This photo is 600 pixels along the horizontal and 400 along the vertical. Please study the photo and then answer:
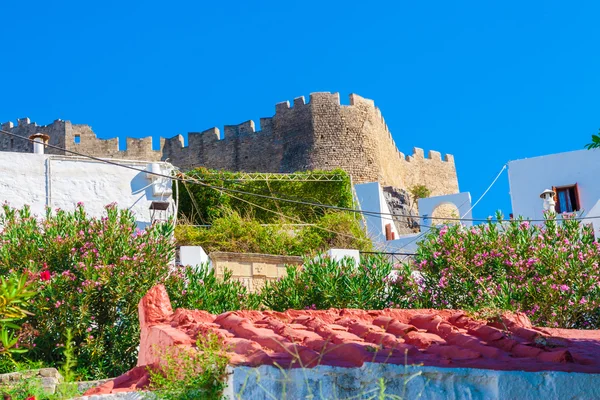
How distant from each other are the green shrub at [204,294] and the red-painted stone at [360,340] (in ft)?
10.7

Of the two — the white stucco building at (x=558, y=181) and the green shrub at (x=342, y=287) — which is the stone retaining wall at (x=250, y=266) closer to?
the green shrub at (x=342, y=287)

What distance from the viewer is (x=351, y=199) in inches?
1041

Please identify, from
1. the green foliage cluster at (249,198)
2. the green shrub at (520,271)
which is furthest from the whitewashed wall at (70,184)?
the green shrub at (520,271)

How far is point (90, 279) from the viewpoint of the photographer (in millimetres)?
10945

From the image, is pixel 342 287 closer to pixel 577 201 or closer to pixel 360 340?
pixel 360 340

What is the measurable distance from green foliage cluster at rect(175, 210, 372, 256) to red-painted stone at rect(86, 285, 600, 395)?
1123cm

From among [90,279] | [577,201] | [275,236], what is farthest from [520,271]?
[577,201]

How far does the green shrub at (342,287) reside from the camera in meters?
11.9

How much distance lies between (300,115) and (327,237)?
1884 centimetres

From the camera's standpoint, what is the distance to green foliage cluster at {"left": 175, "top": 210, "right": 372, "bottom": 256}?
20.1 metres

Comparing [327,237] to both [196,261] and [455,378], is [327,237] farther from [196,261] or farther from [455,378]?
[455,378]

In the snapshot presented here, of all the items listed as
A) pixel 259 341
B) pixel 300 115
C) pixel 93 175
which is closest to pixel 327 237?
pixel 93 175

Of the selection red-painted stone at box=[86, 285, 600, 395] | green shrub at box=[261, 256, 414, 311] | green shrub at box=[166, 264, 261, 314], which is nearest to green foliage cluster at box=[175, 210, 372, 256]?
green shrub at box=[261, 256, 414, 311]

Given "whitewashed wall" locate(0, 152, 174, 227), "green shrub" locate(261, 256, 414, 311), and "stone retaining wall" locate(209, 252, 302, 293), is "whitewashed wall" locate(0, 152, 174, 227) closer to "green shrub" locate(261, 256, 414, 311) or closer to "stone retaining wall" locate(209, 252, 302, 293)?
"stone retaining wall" locate(209, 252, 302, 293)
